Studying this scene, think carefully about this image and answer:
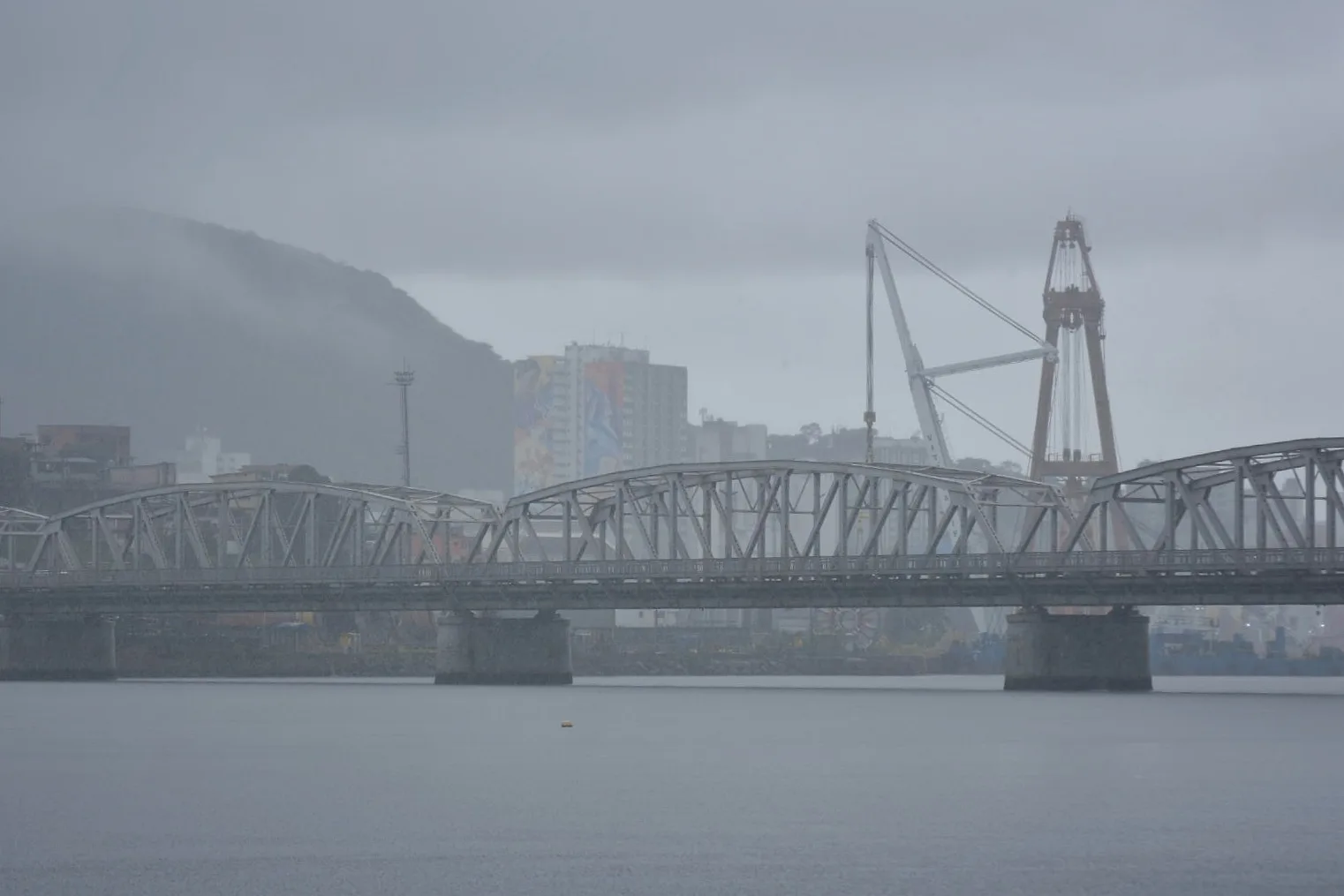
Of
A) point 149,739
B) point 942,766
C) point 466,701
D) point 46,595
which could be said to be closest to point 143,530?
point 46,595

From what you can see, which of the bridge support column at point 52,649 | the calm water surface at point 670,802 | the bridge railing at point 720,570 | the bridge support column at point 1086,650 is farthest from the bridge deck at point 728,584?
the calm water surface at point 670,802

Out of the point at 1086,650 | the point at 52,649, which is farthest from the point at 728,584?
the point at 52,649

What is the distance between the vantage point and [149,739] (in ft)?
277

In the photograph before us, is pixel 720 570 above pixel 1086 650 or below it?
above

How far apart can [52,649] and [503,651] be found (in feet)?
114

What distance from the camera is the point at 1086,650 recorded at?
123m

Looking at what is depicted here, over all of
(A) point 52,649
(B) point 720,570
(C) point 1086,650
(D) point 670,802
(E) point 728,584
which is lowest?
(D) point 670,802

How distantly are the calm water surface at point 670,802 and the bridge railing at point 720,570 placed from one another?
10.3 metres

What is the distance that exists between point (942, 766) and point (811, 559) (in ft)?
179

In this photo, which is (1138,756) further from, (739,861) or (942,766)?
(739,861)

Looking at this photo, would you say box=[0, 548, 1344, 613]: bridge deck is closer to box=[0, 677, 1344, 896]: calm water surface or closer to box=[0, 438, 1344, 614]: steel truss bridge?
box=[0, 438, 1344, 614]: steel truss bridge

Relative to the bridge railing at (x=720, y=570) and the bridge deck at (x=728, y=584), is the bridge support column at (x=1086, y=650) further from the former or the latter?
the bridge railing at (x=720, y=570)

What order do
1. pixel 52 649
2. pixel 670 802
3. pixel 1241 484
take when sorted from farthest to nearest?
pixel 52 649 < pixel 1241 484 < pixel 670 802

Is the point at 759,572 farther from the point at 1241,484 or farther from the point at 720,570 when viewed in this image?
the point at 1241,484
